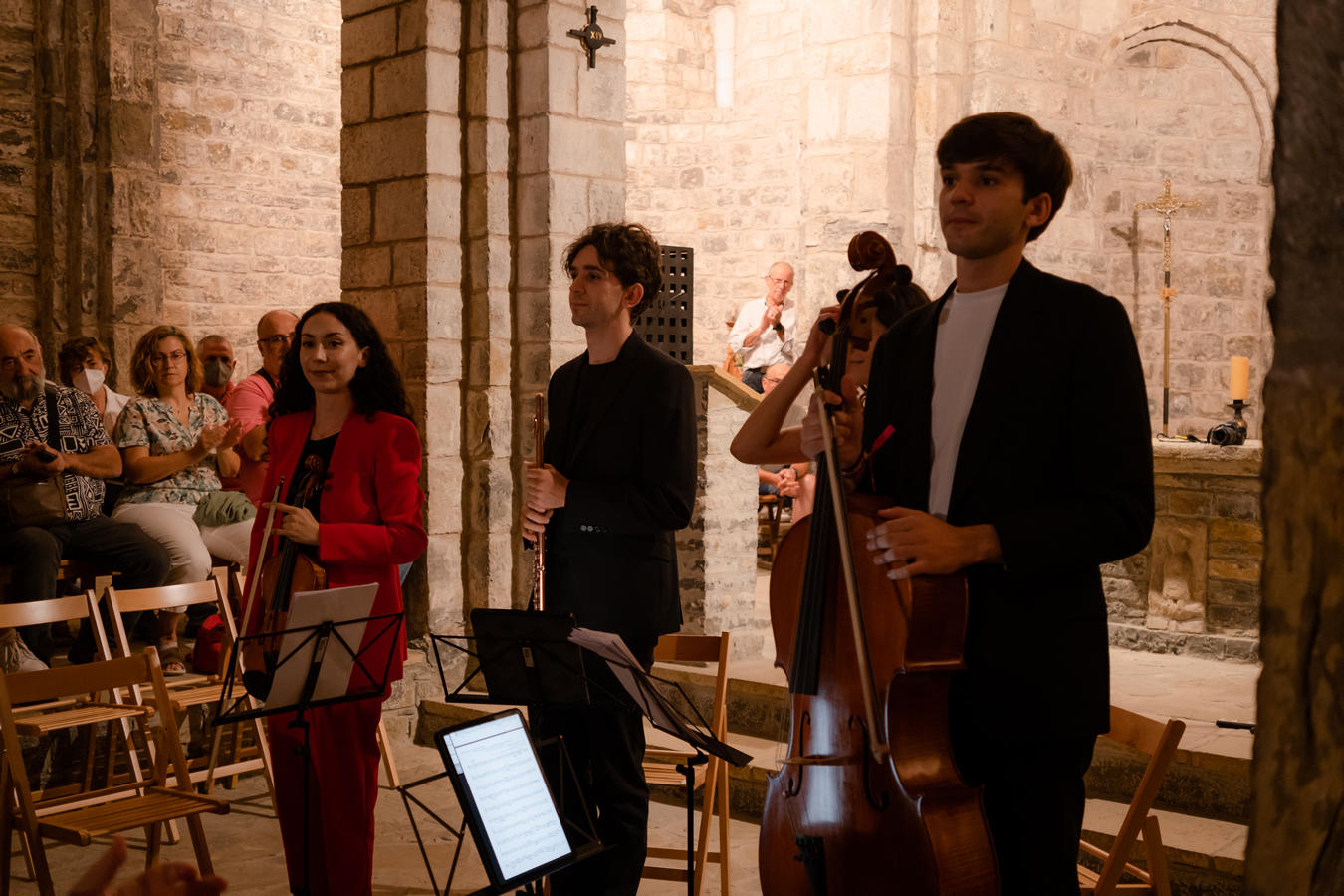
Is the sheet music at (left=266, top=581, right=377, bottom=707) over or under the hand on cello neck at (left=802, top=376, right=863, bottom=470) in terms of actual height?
under

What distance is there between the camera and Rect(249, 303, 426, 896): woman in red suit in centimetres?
296

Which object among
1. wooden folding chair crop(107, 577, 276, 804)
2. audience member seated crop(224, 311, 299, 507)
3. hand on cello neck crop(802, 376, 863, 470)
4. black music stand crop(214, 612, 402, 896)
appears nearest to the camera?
hand on cello neck crop(802, 376, 863, 470)

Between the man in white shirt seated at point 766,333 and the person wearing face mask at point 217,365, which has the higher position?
the man in white shirt seated at point 766,333

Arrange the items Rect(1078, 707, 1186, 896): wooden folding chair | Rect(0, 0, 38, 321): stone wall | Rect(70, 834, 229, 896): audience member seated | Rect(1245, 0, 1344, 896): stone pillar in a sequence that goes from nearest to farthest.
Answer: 1. Rect(1245, 0, 1344, 896): stone pillar
2. Rect(70, 834, 229, 896): audience member seated
3. Rect(1078, 707, 1186, 896): wooden folding chair
4. Rect(0, 0, 38, 321): stone wall

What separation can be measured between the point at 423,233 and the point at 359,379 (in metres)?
2.43

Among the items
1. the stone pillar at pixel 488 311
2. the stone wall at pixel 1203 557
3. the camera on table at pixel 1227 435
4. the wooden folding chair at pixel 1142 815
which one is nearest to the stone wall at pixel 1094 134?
the camera on table at pixel 1227 435

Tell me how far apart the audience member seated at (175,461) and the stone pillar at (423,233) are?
0.86m

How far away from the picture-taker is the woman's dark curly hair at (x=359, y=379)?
125 inches

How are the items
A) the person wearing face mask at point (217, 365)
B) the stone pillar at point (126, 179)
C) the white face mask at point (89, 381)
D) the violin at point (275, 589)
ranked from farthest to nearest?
the stone pillar at point (126, 179) < the person wearing face mask at point (217, 365) < the white face mask at point (89, 381) < the violin at point (275, 589)

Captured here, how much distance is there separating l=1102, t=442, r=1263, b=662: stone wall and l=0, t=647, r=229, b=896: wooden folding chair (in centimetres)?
445

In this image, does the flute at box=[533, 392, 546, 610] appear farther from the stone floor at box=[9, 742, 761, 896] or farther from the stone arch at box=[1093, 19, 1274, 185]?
the stone arch at box=[1093, 19, 1274, 185]

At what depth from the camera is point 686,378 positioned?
3035 millimetres

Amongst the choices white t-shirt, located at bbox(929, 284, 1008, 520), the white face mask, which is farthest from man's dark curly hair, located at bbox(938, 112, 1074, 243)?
the white face mask

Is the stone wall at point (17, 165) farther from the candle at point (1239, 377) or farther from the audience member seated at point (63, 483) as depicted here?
the candle at point (1239, 377)
